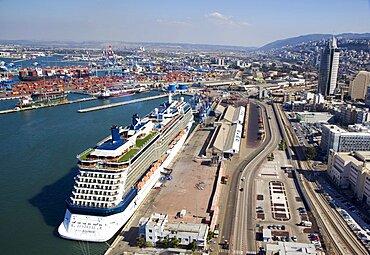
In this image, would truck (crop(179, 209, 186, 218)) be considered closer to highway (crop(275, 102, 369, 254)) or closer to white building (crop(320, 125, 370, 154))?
highway (crop(275, 102, 369, 254))

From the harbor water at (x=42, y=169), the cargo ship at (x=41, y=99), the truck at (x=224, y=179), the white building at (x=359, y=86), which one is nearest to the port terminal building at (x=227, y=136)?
the truck at (x=224, y=179)

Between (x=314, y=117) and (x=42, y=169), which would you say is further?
(x=314, y=117)

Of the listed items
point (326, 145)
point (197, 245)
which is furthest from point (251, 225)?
point (326, 145)

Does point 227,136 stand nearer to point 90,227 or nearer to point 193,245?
point 193,245

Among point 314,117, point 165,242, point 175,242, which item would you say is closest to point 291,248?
point 175,242

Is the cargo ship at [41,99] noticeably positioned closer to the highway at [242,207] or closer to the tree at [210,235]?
the highway at [242,207]

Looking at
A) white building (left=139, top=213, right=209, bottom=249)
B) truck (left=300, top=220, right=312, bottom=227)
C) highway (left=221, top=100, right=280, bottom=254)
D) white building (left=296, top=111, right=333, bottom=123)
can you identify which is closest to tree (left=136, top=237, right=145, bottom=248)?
white building (left=139, top=213, right=209, bottom=249)

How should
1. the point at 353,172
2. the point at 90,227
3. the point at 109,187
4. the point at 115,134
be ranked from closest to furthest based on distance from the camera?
1. the point at 90,227
2. the point at 109,187
3. the point at 115,134
4. the point at 353,172
